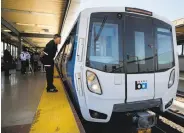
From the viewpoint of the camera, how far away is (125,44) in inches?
138

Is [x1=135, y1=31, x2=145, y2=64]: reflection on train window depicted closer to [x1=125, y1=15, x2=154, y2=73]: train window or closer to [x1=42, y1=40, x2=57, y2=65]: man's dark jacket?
[x1=125, y1=15, x2=154, y2=73]: train window

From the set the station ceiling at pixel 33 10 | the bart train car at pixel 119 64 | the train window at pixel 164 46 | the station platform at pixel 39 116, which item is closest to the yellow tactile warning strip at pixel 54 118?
the station platform at pixel 39 116

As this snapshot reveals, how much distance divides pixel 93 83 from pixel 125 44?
3.02ft

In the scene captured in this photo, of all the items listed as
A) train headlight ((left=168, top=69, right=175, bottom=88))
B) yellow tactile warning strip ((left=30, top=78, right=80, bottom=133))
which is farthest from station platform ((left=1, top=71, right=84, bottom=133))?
train headlight ((left=168, top=69, right=175, bottom=88))

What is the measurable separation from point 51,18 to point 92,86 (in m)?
9.54

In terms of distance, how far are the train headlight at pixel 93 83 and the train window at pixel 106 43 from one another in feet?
0.62

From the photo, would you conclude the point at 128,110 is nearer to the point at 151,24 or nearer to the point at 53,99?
the point at 151,24

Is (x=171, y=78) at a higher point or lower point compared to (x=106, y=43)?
lower

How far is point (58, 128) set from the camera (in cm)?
311

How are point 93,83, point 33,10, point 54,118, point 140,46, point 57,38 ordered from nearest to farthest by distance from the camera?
point 93,83
point 54,118
point 140,46
point 57,38
point 33,10

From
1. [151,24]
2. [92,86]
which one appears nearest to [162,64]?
[151,24]

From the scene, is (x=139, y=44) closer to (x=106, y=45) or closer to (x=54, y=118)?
(x=106, y=45)

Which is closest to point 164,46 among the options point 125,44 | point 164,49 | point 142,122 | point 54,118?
point 164,49

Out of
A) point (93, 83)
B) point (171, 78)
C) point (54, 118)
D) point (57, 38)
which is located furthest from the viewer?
point (57, 38)
